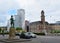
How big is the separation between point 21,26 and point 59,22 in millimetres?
37596

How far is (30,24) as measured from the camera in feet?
501

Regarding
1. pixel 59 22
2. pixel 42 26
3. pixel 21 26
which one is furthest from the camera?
pixel 59 22

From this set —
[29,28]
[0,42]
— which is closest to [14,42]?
[0,42]

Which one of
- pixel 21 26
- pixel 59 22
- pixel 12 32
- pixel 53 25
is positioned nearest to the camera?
pixel 12 32

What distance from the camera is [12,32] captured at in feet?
101

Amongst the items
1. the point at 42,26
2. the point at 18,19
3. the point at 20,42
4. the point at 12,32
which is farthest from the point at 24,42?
the point at 42,26

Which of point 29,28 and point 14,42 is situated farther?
point 29,28

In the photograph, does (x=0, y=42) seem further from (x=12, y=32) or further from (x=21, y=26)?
(x=21, y=26)

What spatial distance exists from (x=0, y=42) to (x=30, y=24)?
412 ft

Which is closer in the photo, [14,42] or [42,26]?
[14,42]

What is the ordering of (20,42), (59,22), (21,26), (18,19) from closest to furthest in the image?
(20,42) < (18,19) < (21,26) < (59,22)

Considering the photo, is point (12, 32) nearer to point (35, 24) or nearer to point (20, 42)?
point (20, 42)

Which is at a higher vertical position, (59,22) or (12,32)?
(59,22)

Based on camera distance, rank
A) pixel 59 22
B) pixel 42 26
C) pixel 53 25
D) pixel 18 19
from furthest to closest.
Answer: pixel 59 22, pixel 53 25, pixel 42 26, pixel 18 19
